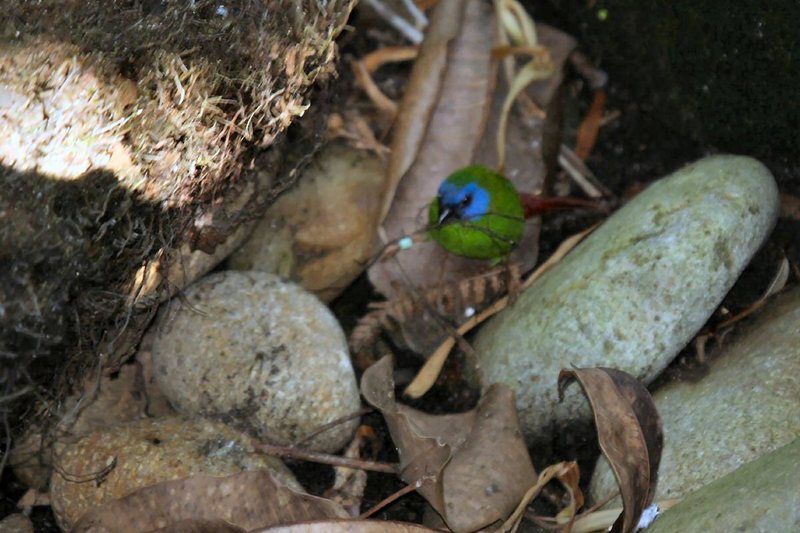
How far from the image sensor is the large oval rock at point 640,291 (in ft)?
9.55

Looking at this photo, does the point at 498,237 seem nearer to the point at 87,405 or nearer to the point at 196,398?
the point at 196,398

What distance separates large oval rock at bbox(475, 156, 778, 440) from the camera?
115 inches

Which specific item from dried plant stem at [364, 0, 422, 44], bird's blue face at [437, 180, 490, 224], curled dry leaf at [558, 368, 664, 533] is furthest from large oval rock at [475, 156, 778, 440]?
dried plant stem at [364, 0, 422, 44]

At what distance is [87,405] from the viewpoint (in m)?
2.99

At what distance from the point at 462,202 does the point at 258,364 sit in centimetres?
98

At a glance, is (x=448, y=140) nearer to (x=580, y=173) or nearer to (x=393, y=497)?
(x=580, y=173)

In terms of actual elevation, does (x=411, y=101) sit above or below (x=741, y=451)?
above

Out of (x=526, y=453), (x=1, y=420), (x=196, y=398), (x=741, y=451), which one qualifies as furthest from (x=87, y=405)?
(x=741, y=451)

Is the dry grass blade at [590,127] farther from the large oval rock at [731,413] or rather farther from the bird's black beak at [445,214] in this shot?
the large oval rock at [731,413]

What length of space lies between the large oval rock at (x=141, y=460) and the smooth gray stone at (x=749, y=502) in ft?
3.56

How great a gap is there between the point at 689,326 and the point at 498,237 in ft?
2.71

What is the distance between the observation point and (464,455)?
2797mm

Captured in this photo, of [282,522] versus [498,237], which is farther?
[498,237]

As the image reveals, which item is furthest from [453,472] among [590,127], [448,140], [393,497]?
[590,127]
